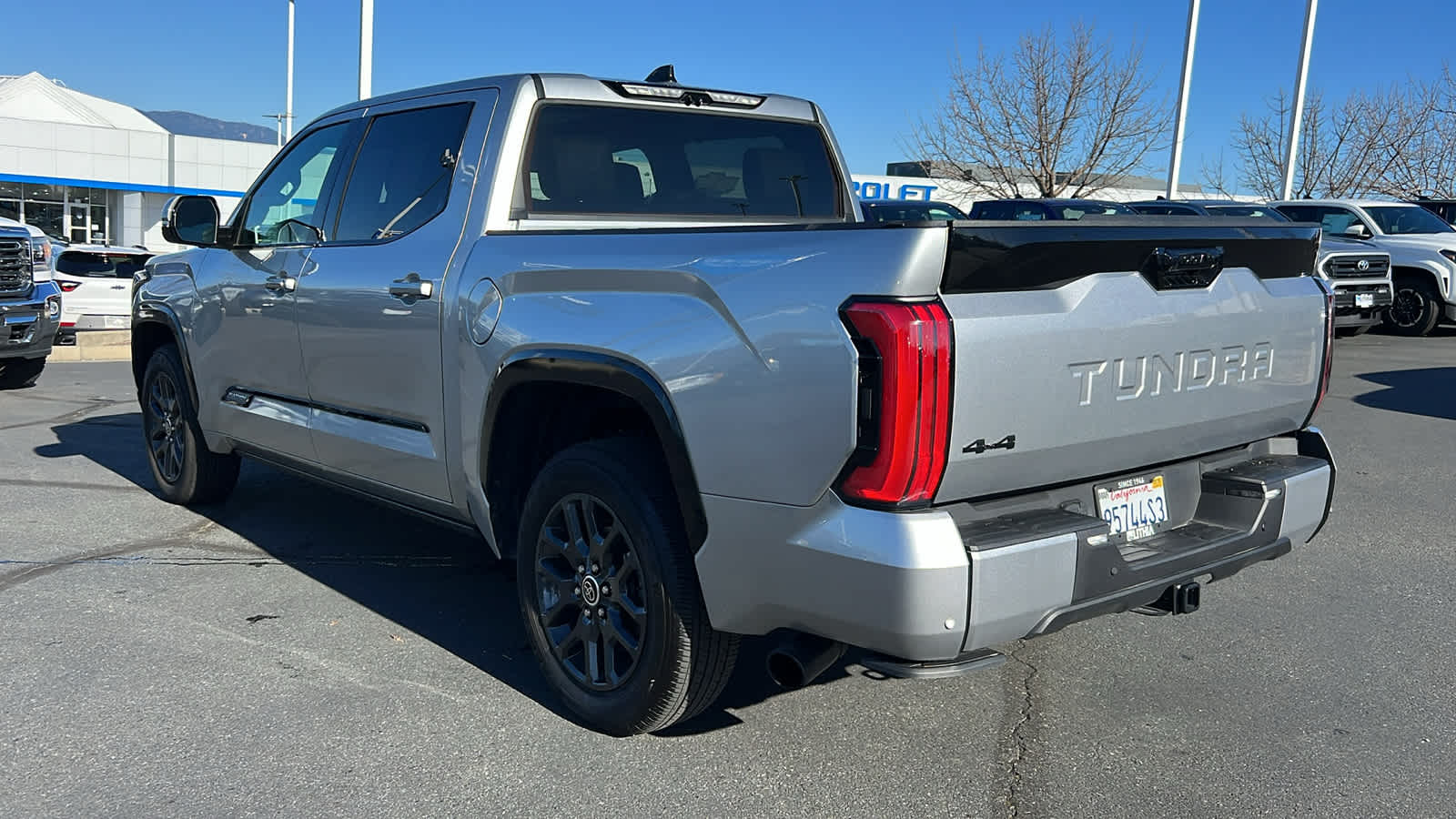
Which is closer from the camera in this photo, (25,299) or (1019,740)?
(1019,740)

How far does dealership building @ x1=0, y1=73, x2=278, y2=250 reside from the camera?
132 ft

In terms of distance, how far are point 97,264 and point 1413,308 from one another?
18.8 m

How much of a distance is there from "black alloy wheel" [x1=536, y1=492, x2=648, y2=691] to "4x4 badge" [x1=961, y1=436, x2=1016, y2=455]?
1049mm

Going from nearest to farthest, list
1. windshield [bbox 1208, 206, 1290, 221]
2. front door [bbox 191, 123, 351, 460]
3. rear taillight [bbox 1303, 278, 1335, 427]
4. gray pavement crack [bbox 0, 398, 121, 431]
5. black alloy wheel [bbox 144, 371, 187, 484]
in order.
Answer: rear taillight [bbox 1303, 278, 1335, 427], front door [bbox 191, 123, 351, 460], black alloy wheel [bbox 144, 371, 187, 484], gray pavement crack [bbox 0, 398, 121, 431], windshield [bbox 1208, 206, 1290, 221]

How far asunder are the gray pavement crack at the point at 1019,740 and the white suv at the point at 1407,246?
1462 centimetres

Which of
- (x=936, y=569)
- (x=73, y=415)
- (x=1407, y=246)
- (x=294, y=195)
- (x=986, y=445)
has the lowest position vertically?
(x=73, y=415)

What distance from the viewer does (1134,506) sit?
343cm

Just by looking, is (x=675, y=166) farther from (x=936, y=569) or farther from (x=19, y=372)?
(x=19, y=372)

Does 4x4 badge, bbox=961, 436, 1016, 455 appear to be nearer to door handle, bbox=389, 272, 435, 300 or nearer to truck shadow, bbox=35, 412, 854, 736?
truck shadow, bbox=35, 412, 854, 736

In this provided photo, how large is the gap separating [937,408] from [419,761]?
5.96ft

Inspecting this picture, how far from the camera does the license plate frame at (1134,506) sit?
3336 millimetres

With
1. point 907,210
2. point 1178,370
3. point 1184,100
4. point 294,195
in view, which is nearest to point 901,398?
point 1178,370

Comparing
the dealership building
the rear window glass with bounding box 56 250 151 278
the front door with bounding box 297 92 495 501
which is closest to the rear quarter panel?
the front door with bounding box 297 92 495 501

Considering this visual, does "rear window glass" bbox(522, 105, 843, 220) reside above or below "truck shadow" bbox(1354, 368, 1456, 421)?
above
